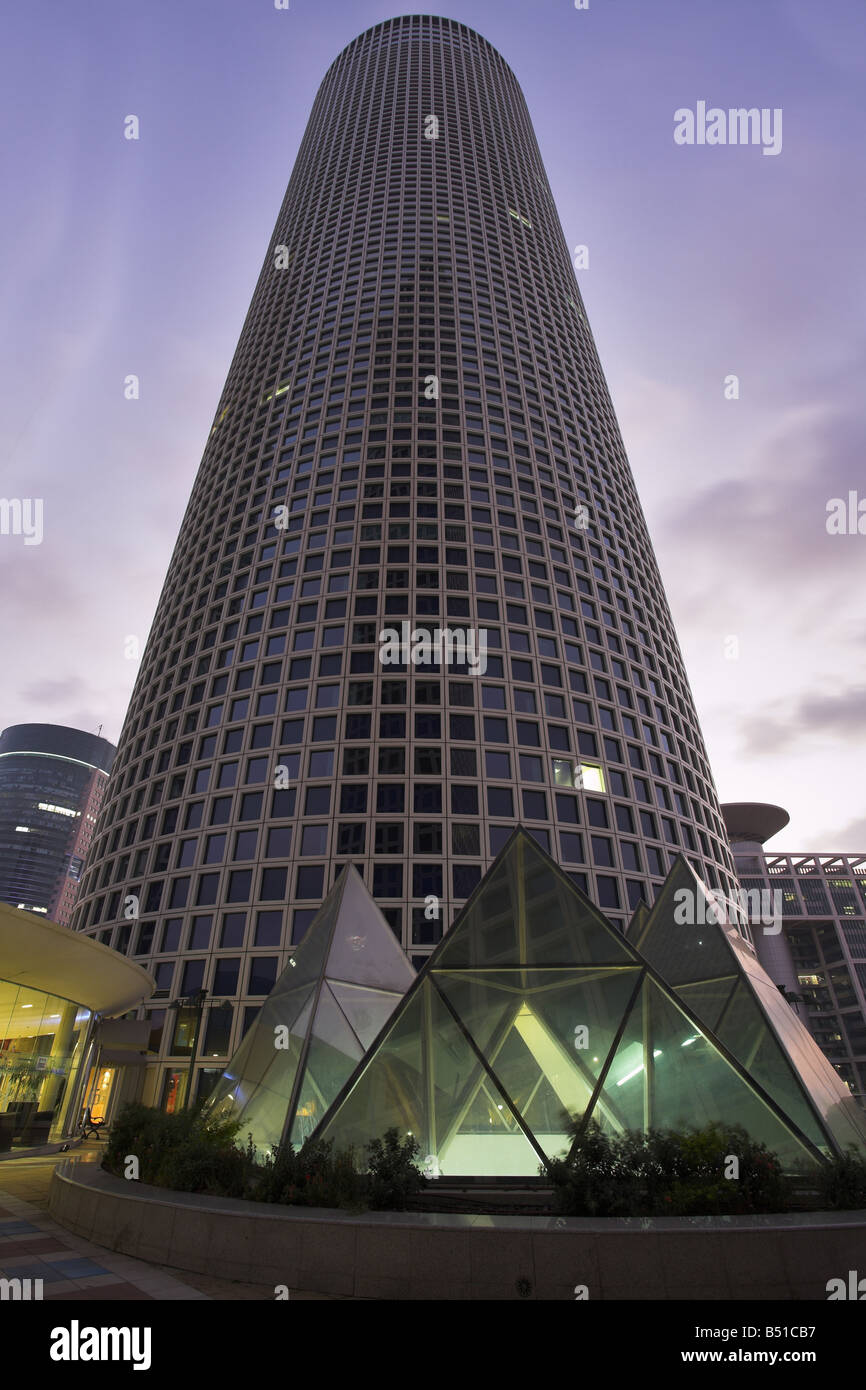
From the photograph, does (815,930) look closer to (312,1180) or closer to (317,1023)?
(317,1023)

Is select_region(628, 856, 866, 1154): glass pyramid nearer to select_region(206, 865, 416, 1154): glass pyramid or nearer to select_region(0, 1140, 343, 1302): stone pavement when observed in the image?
select_region(206, 865, 416, 1154): glass pyramid

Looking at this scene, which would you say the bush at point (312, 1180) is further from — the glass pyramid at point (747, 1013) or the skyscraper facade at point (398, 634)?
the skyscraper facade at point (398, 634)

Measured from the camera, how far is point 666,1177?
9.80 metres

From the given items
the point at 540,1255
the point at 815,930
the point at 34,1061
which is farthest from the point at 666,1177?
the point at 815,930

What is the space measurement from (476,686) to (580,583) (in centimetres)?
1361

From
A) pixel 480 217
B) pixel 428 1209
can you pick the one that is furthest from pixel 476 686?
pixel 480 217

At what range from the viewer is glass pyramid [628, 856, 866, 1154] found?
12.6 meters

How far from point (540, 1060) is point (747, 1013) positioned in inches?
187

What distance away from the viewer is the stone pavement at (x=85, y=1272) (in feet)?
27.0

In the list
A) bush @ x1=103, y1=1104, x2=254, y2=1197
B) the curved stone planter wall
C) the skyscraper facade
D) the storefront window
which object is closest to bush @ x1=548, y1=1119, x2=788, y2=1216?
the curved stone planter wall

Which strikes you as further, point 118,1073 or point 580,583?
point 580,583

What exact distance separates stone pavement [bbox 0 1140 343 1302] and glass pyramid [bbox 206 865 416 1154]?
3.33m

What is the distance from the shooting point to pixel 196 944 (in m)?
40.7
